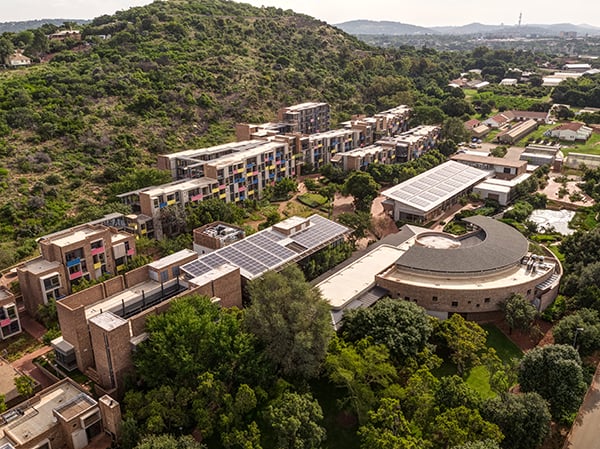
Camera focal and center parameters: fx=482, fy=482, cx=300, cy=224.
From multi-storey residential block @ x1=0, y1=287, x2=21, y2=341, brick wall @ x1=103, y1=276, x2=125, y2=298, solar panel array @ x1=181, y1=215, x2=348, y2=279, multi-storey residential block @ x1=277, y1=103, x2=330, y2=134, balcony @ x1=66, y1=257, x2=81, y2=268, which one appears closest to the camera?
brick wall @ x1=103, y1=276, x2=125, y2=298

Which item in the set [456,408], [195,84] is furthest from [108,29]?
[456,408]

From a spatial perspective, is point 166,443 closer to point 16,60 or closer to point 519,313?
point 519,313

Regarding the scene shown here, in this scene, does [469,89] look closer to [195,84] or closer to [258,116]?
[258,116]

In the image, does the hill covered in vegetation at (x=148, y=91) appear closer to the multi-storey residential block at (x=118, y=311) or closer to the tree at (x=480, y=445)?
the multi-storey residential block at (x=118, y=311)

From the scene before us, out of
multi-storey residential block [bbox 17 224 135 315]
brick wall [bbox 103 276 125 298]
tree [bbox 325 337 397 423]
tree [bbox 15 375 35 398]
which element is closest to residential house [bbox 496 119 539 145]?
tree [bbox 325 337 397 423]

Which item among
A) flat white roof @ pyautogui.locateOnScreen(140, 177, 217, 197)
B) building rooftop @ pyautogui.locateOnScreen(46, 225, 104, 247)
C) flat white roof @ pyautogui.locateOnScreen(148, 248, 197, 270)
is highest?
flat white roof @ pyautogui.locateOnScreen(140, 177, 217, 197)

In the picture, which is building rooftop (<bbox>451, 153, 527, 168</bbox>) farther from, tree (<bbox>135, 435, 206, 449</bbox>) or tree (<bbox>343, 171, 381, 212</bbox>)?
tree (<bbox>135, 435, 206, 449</bbox>)
